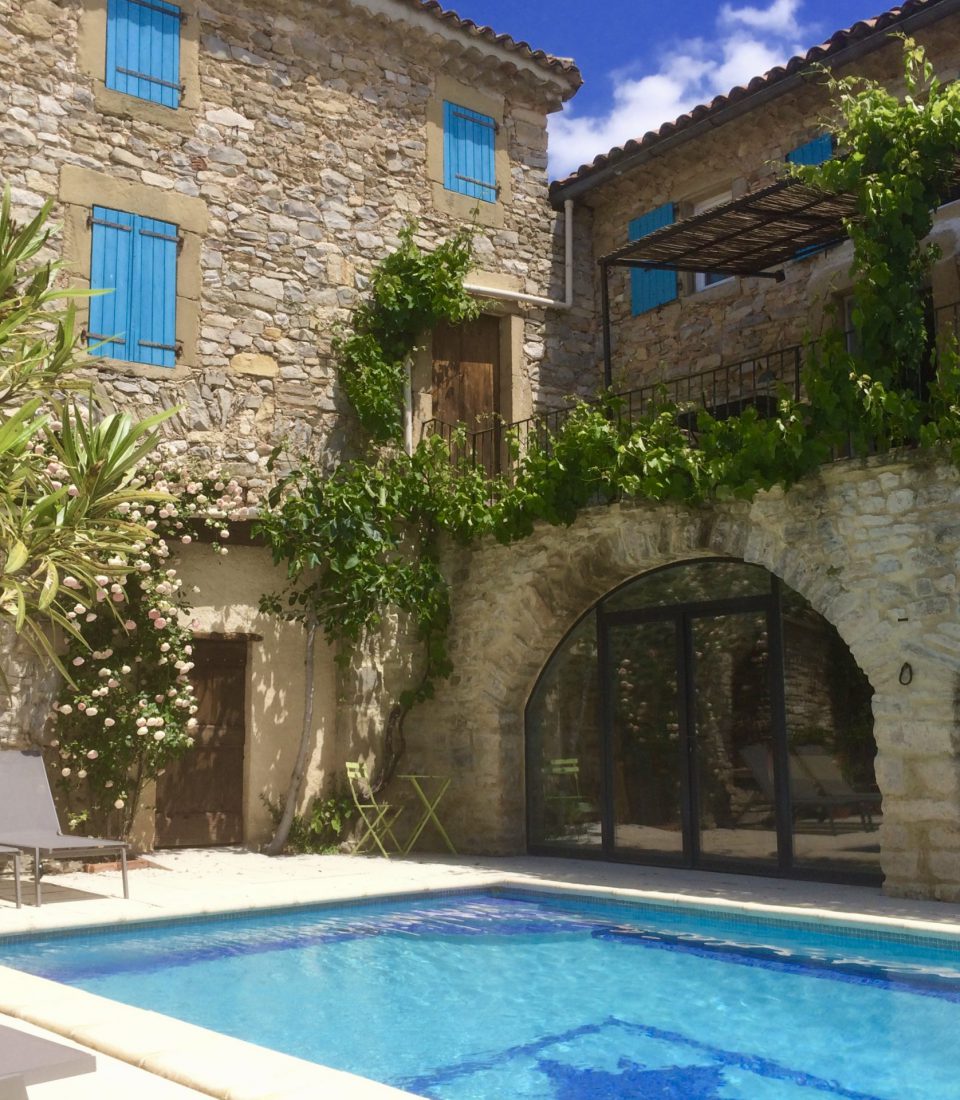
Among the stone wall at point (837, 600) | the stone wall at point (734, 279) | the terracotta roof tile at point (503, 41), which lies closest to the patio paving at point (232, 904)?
the stone wall at point (837, 600)

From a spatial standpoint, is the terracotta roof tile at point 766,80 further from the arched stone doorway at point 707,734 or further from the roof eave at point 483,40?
the arched stone doorway at point 707,734

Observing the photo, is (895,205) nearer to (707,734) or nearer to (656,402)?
(656,402)

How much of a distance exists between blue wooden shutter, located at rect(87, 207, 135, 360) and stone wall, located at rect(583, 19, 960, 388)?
13.0ft

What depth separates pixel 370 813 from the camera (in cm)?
1052

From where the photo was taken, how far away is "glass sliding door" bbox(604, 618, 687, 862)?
9.32 metres

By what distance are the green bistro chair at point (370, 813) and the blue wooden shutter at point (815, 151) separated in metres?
6.24

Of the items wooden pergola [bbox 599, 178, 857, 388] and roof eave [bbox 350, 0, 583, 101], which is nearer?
wooden pergola [bbox 599, 178, 857, 388]

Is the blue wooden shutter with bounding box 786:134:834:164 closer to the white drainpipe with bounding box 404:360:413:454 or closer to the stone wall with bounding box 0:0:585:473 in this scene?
the stone wall with bounding box 0:0:585:473

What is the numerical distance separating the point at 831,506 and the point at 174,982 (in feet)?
15.8

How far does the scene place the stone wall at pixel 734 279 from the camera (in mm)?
9812

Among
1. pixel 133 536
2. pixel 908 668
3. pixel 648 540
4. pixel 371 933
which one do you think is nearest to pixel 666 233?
pixel 648 540

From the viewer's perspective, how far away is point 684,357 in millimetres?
11609

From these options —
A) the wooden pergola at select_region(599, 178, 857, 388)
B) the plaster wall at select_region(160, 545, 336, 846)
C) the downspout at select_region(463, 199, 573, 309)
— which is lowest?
the plaster wall at select_region(160, 545, 336, 846)

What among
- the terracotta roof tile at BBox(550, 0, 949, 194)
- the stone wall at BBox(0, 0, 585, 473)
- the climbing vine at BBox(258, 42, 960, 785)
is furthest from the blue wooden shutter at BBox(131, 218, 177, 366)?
the terracotta roof tile at BBox(550, 0, 949, 194)
